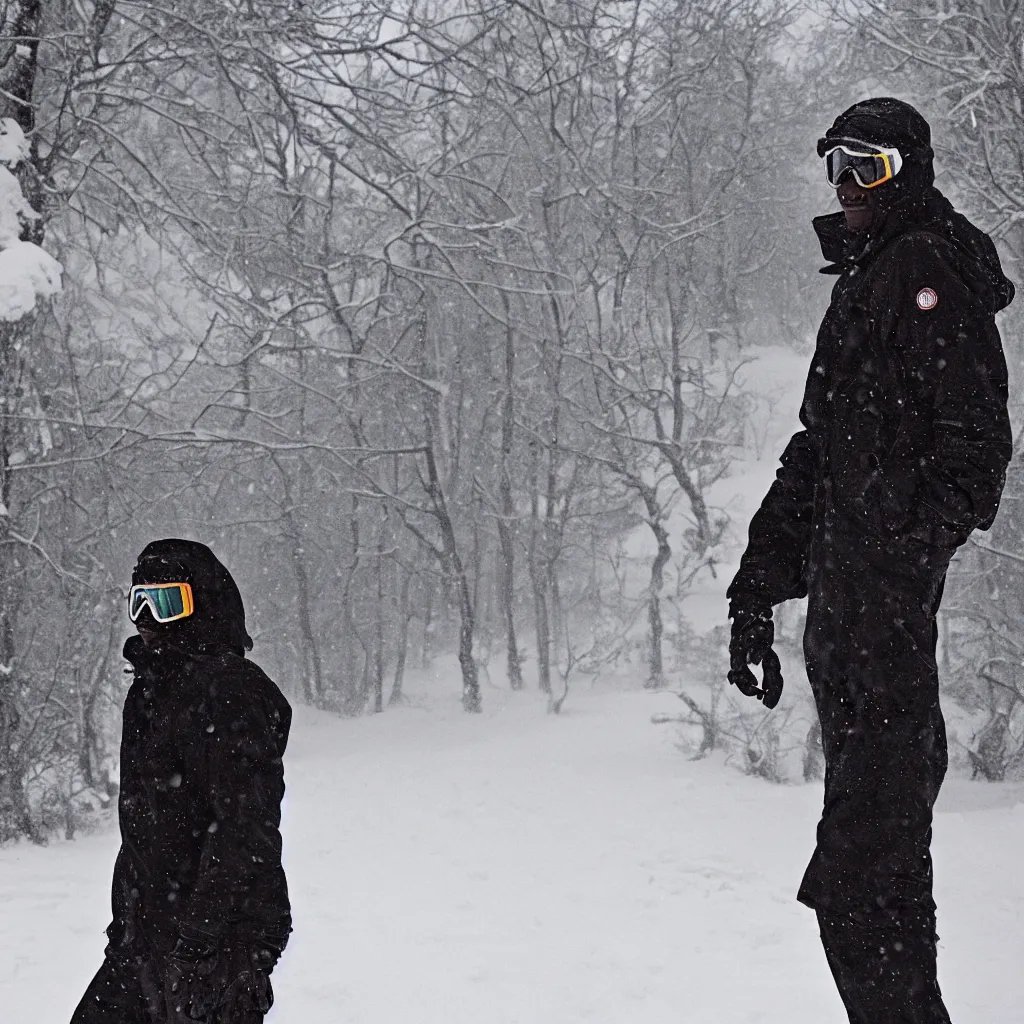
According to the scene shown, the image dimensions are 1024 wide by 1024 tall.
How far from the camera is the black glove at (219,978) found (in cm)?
229

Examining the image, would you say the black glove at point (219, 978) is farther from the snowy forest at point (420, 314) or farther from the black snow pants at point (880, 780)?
the snowy forest at point (420, 314)

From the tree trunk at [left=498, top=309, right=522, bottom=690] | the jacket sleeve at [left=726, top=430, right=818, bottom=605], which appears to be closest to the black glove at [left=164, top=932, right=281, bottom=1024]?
the jacket sleeve at [left=726, top=430, right=818, bottom=605]

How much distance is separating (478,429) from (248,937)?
2491 cm

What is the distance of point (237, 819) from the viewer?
2.43m

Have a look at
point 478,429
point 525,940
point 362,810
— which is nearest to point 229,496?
point 478,429

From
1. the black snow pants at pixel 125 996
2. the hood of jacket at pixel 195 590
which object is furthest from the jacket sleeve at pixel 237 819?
the black snow pants at pixel 125 996

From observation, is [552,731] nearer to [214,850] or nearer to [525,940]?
[525,940]

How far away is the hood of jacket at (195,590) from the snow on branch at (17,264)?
537cm

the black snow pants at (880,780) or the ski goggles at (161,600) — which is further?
the ski goggles at (161,600)

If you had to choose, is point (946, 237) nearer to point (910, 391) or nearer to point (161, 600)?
point (910, 391)

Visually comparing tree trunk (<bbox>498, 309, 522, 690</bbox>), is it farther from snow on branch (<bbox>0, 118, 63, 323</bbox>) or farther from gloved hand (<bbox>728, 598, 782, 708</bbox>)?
gloved hand (<bbox>728, 598, 782, 708</bbox>)

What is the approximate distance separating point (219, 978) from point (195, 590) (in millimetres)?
807

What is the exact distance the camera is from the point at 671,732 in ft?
48.4

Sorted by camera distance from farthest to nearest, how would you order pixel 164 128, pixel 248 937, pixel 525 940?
pixel 164 128 < pixel 525 940 < pixel 248 937
